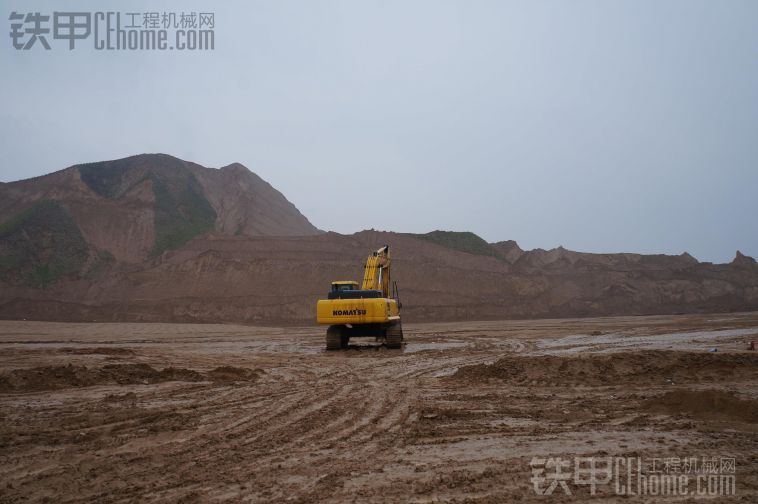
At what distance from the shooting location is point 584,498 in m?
4.48

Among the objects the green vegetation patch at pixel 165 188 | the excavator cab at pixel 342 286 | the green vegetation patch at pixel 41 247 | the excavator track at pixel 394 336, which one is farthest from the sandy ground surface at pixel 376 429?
the green vegetation patch at pixel 165 188

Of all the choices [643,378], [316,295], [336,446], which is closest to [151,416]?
[336,446]

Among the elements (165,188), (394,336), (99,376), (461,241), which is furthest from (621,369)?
(165,188)

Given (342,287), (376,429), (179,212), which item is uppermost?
(179,212)

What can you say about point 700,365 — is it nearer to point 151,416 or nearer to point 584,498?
point 584,498

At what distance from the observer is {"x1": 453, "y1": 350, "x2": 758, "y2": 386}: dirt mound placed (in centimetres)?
1162

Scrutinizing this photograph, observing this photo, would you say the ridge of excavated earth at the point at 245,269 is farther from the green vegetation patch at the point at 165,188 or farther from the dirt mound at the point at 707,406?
the dirt mound at the point at 707,406

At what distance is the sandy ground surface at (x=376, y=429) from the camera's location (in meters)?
4.82

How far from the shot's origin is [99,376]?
11.7 m

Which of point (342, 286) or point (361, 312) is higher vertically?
point (342, 286)

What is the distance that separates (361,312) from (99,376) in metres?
8.79

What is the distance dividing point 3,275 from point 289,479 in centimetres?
5828

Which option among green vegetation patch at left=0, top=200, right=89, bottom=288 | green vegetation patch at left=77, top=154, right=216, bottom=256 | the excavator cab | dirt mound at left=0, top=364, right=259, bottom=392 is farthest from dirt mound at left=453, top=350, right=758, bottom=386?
green vegetation patch at left=77, top=154, right=216, bottom=256

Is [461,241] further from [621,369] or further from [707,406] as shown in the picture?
[707,406]
